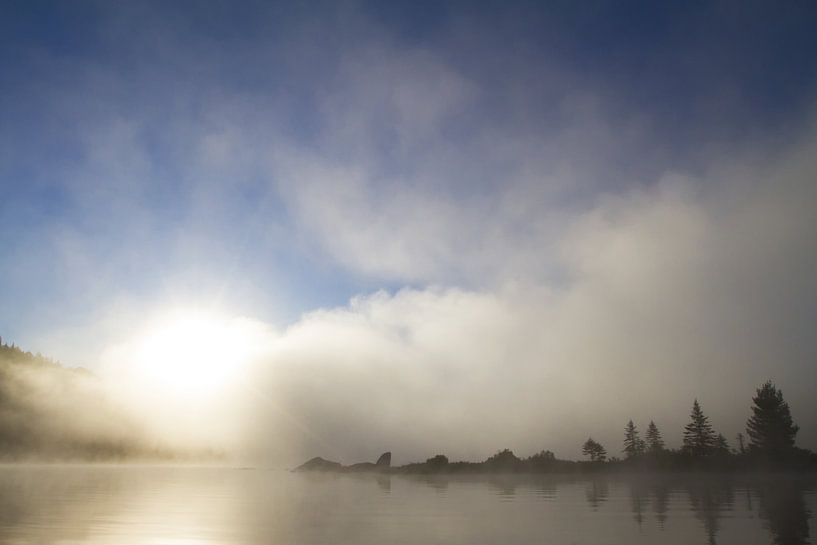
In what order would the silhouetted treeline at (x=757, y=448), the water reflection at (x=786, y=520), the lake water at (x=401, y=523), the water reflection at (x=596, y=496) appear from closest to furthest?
the water reflection at (x=786, y=520) → the lake water at (x=401, y=523) → the water reflection at (x=596, y=496) → the silhouetted treeline at (x=757, y=448)

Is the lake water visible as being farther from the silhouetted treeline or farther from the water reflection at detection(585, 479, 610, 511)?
the silhouetted treeline

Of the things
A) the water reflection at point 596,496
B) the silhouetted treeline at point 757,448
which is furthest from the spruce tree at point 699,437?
the water reflection at point 596,496

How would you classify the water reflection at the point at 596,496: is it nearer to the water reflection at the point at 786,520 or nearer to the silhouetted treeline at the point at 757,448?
the water reflection at the point at 786,520

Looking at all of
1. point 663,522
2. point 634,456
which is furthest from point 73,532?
point 634,456

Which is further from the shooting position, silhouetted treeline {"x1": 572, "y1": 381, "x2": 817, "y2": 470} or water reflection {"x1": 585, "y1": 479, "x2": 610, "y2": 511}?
silhouetted treeline {"x1": 572, "y1": 381, "x2": 817, "y2": 470}

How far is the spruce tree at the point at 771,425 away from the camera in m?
117

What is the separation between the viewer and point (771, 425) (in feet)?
392

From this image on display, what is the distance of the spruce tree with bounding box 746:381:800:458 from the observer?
117250mm

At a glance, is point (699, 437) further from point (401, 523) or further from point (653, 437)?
point (401, 523)

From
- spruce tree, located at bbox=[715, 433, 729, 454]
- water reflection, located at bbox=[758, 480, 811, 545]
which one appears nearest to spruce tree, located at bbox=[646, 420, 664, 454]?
spruce tree, located at bbox=[715, 433, 729, 454]

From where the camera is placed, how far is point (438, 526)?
30547 millimetres

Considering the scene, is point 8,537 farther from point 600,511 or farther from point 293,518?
point 600,511

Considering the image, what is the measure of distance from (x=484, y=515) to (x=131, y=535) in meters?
23.2

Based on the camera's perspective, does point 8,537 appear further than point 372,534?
No
